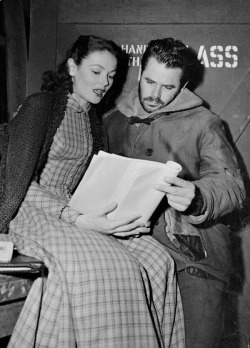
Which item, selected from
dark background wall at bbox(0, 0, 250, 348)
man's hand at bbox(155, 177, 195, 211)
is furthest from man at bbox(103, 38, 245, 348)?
dark background wall at bbox(0, 0, 250, 348)

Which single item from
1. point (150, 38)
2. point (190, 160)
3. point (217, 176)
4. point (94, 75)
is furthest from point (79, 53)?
point (217, 176)

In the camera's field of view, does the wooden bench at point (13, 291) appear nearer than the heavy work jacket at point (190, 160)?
Yes

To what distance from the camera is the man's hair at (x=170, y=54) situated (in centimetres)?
193

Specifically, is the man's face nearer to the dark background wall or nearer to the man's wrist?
the dark background wall

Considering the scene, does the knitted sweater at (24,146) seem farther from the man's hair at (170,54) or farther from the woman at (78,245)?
the man's hair at (170,54)

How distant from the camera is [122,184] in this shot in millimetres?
1460

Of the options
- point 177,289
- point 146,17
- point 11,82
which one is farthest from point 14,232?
point 146,17

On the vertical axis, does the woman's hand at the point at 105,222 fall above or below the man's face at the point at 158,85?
below

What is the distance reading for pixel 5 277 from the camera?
51.3 inches

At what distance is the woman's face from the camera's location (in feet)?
6.11

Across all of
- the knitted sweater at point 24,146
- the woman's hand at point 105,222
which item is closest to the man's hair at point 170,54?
the knitted sweater at point 24,146

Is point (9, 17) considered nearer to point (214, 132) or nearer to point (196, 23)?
point (196, 23)

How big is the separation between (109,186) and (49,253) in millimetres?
314

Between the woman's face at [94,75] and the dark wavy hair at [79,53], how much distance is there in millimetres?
23
